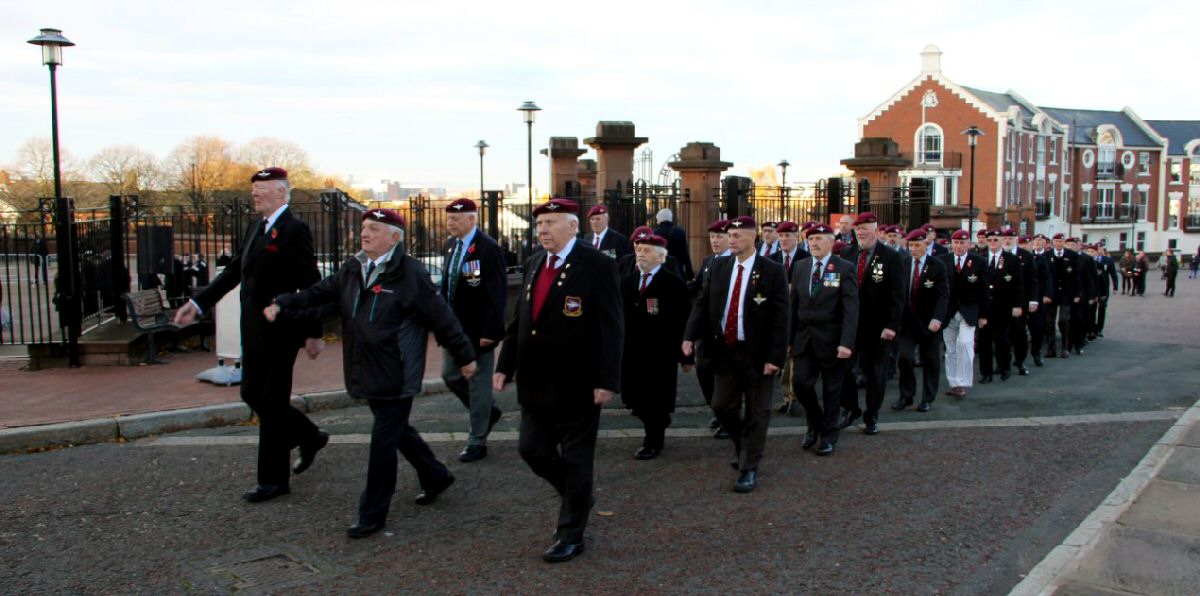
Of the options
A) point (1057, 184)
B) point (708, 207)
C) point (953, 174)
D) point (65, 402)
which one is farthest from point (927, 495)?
point (1057, 184)

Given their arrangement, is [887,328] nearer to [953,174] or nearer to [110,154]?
[953,174]

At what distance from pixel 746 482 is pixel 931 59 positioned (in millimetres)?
54199

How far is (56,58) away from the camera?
1209cm

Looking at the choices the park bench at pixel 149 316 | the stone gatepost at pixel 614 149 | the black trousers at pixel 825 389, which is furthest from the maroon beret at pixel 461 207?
the stone gatepost at pixel 614 149

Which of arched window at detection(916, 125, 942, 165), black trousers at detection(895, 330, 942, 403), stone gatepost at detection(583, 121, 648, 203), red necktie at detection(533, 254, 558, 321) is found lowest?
black trousers at detection(895, 330, 942, 403)

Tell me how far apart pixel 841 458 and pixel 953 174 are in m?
50.9

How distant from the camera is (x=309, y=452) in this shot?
6730 mm

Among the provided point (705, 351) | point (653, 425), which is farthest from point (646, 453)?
point (705, 351)

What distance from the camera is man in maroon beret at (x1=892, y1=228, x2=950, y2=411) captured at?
959 centimetres

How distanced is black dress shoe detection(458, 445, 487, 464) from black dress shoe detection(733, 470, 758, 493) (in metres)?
1.93

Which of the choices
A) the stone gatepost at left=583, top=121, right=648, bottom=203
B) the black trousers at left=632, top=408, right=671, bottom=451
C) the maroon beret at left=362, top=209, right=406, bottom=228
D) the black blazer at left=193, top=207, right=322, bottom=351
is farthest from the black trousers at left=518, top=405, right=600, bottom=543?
the stone gatepost at left=583, top=121, right=648, bottom=203

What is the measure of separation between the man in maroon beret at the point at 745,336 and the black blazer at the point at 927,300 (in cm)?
321

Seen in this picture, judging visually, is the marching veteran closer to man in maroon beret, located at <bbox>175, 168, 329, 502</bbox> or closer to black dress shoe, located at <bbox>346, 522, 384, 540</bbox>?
black dress shoe, located at <bbox>346, 522, 384, 540</bbox>

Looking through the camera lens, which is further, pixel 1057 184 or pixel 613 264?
pixel 1057 184
